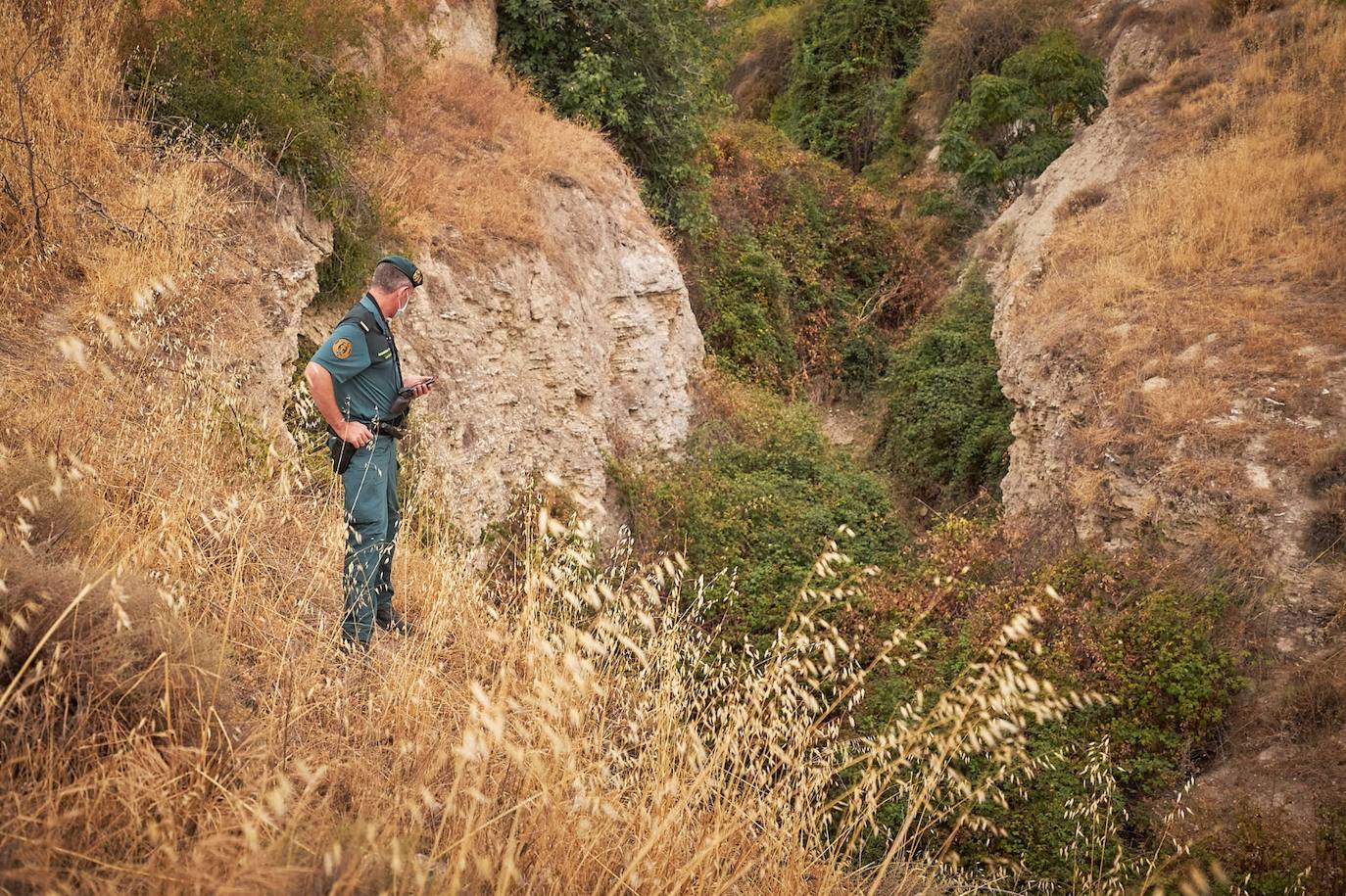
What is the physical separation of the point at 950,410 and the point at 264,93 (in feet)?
33.4

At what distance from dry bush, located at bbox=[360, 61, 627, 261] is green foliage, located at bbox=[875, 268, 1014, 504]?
19.7ft

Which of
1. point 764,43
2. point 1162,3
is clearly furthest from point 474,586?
point 764,43

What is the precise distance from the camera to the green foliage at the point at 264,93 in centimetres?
683

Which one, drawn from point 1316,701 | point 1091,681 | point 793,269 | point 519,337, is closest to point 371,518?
point 519,337

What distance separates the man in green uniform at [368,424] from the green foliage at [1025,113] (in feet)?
→ 53.2

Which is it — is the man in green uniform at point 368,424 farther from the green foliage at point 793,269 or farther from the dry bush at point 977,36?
the dry bush at point 977,36

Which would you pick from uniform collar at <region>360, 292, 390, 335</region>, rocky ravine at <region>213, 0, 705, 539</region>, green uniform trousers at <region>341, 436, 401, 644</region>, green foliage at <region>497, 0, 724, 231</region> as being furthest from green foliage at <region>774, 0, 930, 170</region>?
green uniform trousers at <region>341, 436, 401, 644</region>

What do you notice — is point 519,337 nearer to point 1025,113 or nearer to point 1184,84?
point 1025,113

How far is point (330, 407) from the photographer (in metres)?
4.04

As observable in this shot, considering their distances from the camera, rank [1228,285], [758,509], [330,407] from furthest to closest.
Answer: [1228,285] < [758,509] < [330,407]

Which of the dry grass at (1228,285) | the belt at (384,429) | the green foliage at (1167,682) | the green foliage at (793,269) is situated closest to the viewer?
the belt at (384,429)

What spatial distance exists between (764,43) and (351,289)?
74.0 ft

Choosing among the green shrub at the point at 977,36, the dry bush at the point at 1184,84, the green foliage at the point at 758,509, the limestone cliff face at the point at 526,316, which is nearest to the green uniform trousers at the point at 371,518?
the limestone cliff face at the point at 526,316

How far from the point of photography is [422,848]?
259 cm
